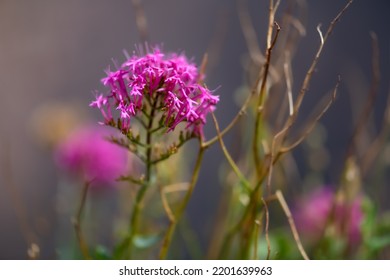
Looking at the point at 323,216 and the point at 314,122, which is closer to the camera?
the point at 314,122

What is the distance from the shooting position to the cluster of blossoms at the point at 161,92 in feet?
1.59

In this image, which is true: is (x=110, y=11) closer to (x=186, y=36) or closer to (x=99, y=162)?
(x=186, y=36)

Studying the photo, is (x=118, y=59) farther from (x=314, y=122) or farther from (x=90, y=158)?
(x=314, y=122)

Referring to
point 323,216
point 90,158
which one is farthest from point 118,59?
point 323,216

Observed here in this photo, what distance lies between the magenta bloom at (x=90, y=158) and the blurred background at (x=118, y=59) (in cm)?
38

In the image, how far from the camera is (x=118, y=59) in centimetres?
130

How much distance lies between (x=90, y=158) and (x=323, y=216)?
36 cm

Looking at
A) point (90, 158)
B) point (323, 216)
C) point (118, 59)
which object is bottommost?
point (323, 216)

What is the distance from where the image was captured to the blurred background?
130cm

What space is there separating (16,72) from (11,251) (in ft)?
1.54

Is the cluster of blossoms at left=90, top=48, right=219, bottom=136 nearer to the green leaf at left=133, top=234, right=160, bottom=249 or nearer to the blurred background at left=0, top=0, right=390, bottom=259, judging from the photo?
the green leaf at left=133, top=234, right=160, bottom=249

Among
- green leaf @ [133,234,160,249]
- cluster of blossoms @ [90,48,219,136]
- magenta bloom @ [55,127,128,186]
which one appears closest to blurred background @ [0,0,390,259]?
magenta bloom @ [55,127,128,186]

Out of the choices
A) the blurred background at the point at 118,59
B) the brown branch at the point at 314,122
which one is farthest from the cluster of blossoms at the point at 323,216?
the blurred background at the point at 118,59

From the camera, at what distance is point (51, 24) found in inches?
54.5
